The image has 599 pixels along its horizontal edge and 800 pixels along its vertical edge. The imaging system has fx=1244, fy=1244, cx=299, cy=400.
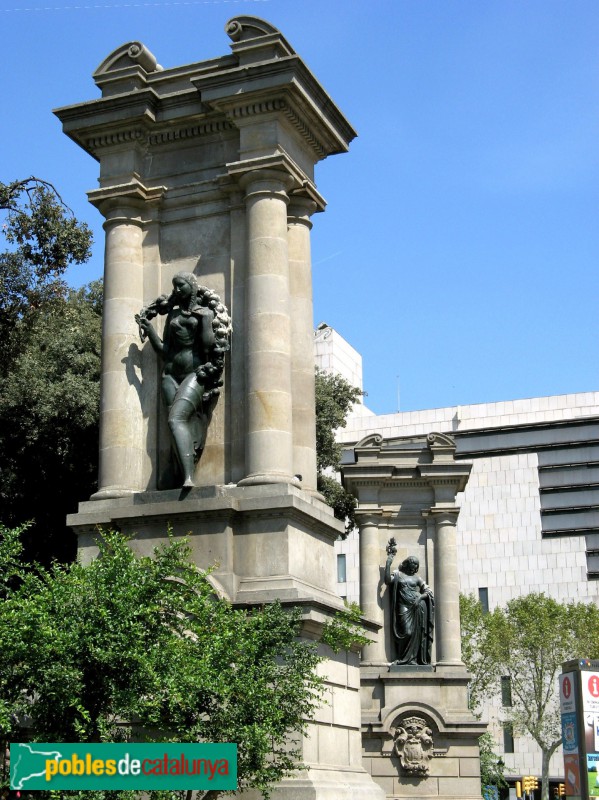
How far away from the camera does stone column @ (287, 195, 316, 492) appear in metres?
17.7

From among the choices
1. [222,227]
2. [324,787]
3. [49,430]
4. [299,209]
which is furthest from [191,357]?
[49,430]

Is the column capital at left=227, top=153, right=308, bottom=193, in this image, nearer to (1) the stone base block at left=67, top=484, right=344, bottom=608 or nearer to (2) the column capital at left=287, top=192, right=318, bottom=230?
(2) the column capital at left=287, top=192, right=318, bottom=230

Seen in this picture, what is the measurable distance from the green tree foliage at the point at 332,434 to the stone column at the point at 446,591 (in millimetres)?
3760

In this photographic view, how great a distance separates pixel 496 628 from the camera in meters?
Answer: 63.1

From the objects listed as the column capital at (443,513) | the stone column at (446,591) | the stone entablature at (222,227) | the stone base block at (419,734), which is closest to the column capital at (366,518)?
the column capital at (443,513)

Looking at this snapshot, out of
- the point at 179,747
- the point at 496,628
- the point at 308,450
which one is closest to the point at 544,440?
the point at 496,628

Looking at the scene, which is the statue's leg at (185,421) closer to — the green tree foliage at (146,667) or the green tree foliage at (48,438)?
the green tree foliage at (146,667)

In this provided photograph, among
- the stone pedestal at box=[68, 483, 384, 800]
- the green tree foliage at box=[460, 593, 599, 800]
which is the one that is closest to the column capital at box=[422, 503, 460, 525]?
the stone pedestal at box=[68, 483, 384, 800]

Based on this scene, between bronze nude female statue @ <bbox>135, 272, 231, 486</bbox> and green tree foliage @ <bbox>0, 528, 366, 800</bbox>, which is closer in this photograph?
green tree foliage @ <bbox>0, 528, 366, 800</bbox>

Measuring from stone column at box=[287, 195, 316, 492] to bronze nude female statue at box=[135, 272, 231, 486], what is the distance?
1.15m

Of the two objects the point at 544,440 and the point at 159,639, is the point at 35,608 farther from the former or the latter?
the point at 544,440

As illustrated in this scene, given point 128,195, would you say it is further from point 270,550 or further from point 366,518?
point 366,518

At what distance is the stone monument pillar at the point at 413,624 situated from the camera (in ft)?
102

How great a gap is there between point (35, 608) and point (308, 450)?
219 inches
